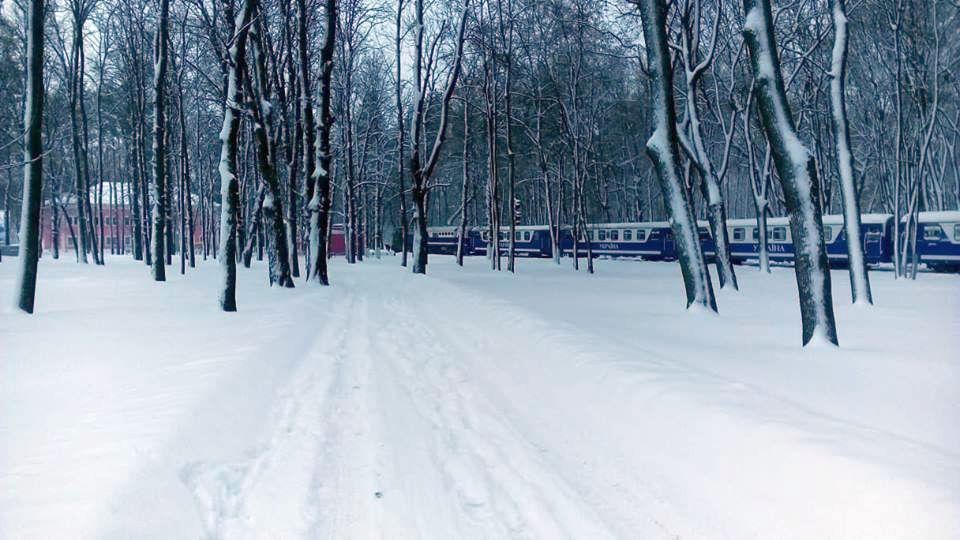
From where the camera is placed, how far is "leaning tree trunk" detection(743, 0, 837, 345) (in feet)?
25.0

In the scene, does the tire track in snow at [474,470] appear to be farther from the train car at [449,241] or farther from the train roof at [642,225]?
the train car at [449,241]

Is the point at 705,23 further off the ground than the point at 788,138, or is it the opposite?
the point at 705,23

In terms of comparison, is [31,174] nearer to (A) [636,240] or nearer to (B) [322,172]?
(B) [322,172]

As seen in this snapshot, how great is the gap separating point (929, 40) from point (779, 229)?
14493 millimetres

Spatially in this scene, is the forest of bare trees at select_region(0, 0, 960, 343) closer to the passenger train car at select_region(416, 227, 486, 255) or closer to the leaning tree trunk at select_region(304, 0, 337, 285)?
the leaning tree trunk at select_region(304, 0, 337, 285)

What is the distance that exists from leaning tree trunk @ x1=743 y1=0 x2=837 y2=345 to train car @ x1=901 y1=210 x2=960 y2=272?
83.5 feet

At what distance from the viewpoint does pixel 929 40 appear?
832 inches

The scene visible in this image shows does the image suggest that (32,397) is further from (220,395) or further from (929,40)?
(929,40)

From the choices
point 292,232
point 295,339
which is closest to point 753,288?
point 295,339

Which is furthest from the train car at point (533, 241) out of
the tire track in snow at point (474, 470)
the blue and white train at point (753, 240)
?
the tire track in snow at point (474, 470)

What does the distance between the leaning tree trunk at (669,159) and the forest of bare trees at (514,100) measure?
0.13 ft

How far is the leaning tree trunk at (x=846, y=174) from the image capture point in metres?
12.7

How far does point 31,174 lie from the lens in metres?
10.6

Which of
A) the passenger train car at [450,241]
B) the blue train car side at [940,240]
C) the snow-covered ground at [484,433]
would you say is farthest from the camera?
the passenger train car at [450,241]
